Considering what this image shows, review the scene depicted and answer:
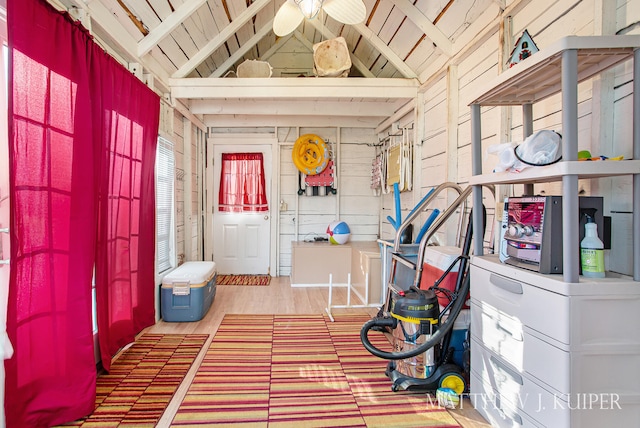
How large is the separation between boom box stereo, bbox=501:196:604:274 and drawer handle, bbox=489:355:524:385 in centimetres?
43

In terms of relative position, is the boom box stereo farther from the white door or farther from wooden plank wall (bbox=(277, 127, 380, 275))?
the white door

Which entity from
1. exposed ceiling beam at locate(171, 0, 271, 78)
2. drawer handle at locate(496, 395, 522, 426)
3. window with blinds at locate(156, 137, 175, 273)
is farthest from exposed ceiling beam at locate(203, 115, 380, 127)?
drawer handle at locate(496, 395, 522, 426)

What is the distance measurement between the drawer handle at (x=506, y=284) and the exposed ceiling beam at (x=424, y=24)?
1873 millimetres

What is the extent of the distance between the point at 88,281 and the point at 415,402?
6.04ft

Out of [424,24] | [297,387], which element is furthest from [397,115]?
[297,387]

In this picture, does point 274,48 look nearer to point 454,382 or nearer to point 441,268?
point 441,268

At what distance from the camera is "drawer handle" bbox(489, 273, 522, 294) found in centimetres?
137

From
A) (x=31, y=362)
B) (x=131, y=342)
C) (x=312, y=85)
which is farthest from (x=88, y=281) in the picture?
(x=312, y=85)

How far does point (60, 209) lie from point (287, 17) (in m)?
1.85

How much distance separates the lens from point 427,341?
67.9 inches

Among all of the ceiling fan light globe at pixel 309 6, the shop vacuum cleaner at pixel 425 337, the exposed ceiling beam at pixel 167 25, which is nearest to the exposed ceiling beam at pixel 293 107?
the exposed ceiling beam at pixel 167 25

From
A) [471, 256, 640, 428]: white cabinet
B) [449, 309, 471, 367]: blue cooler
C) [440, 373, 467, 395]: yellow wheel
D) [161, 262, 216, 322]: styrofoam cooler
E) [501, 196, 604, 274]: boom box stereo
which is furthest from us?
[161, 262, 216, 322]: styrofoam cooler

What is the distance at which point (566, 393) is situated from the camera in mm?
1148

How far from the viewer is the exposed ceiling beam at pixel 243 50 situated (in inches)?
158
